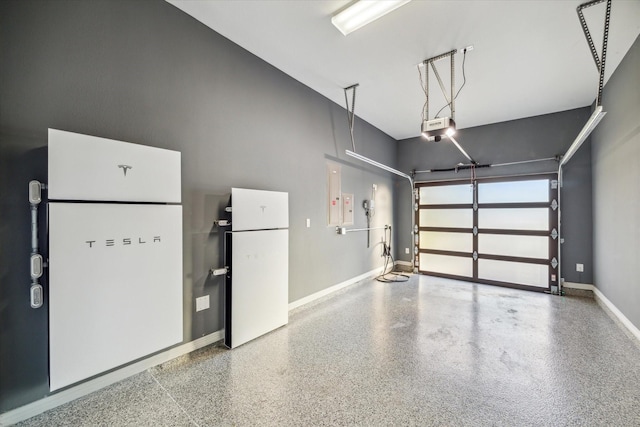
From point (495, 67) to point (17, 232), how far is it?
475 cm

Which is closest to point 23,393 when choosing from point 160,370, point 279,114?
point 160,370

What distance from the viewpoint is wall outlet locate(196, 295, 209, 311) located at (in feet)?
8.21

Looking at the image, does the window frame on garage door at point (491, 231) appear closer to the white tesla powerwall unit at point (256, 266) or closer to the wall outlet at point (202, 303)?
the white tesla powerwall unit at point (256, 266)

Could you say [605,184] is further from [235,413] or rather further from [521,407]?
[235,413]

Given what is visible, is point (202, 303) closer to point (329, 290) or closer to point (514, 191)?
point (329, 290)

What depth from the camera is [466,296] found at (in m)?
4.34

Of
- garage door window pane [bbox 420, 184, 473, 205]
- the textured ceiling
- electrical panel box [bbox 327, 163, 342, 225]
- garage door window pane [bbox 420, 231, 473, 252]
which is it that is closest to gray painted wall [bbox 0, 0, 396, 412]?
electrical panel box [bbox 327, 163, 342, 225]

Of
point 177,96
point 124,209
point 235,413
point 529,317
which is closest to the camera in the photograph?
point 235,413

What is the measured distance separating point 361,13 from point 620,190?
361cm

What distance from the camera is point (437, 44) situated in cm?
278

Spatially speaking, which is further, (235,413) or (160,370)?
(160,370)

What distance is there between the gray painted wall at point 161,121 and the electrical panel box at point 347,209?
1.46 feet

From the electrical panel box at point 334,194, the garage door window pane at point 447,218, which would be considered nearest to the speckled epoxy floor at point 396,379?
the electrical panel box at point 334,194

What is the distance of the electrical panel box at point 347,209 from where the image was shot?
14.9 ft
